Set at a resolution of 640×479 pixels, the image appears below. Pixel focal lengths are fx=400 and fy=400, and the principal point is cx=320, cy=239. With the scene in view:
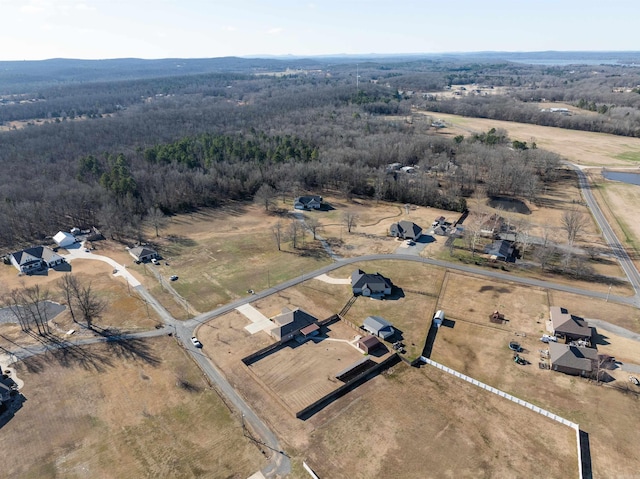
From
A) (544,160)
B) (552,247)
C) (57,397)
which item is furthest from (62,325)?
(544,160)

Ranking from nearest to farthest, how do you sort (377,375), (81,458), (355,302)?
(81,458)
(377,375)
(355,302)

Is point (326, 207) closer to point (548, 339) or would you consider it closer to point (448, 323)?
point (448, 323)

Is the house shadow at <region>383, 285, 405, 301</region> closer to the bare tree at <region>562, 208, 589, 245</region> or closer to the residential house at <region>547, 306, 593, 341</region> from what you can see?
the residential house at <region>547, 306, 593, 341</region>

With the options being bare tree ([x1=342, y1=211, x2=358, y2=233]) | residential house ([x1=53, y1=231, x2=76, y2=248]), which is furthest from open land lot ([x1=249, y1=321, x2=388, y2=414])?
residential house ([x1=53, y1=231, x2=76, y2=248])

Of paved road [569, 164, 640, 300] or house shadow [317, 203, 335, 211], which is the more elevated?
paved road [569, 164, 640, 300]

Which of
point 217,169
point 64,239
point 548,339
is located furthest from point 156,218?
point 548,339

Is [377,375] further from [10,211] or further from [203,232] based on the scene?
[10,211]
